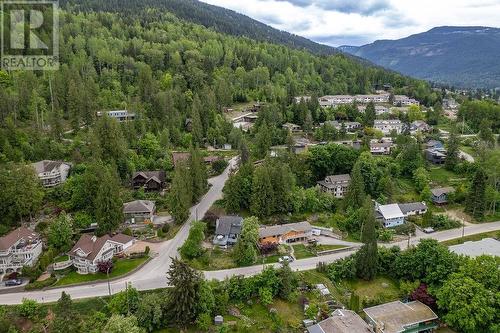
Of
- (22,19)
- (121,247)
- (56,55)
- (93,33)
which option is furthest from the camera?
(93,33)

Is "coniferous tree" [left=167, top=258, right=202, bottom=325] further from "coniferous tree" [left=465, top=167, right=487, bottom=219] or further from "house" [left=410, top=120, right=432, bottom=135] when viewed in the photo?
"house" [left=410, top=120, right=432, bottom=135]

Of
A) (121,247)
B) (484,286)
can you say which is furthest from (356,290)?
(121,247)

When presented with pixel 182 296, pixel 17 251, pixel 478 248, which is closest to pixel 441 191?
pixel 478 248

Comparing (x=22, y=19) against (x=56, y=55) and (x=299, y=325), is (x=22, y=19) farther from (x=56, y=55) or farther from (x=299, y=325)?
(x=299, y=325)

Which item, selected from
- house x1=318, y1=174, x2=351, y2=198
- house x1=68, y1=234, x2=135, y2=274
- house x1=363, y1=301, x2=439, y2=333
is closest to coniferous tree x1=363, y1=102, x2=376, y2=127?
house x1=318, y1=174, x2=351, y2=198

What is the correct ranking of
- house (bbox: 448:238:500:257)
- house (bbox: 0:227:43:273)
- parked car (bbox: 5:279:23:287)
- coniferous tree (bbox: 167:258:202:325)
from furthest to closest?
1. house (bbox: 448:238:500:257)
2. house (bbox: 0:227:43:273)
3. parked car (bbox: 5:279:23:287)
4. coniferous tree (bbox: 167:258:202:325)

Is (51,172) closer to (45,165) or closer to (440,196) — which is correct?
(45,165)
